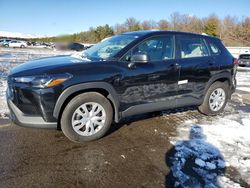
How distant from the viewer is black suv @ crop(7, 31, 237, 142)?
11.3 feet

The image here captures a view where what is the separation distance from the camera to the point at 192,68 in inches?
184

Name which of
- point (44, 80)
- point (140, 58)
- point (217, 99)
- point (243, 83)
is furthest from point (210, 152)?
point (243, 83)

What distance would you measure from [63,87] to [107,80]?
702 mm

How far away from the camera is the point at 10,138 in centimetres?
395

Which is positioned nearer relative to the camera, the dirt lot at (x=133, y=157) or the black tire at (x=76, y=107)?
the dirt lot at (x=133, y=157)

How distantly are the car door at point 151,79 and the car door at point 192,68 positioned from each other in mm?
184

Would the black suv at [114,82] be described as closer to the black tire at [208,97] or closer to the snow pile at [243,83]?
the black tire at [208,97]

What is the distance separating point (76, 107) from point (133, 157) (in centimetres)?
115

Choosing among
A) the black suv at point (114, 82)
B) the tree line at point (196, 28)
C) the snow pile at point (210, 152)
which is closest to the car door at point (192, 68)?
the black suv at point (114, 82)

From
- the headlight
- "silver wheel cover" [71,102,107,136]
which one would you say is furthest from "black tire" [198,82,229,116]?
the headlight

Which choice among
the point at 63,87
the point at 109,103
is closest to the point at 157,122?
the point at 109,103

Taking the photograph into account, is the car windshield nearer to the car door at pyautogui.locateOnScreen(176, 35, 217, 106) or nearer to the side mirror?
the side mirror

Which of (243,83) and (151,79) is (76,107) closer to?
(151,79)

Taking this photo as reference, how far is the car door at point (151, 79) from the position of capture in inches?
157
